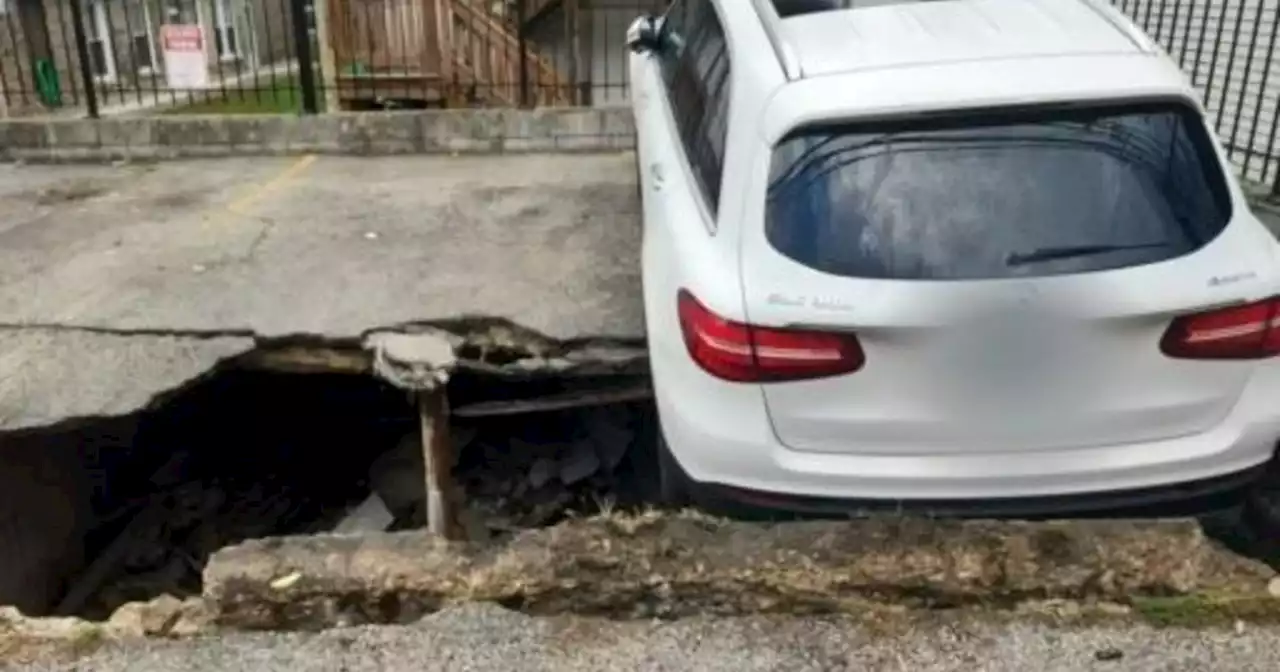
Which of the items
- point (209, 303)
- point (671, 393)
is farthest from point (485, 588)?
point (209, 303)

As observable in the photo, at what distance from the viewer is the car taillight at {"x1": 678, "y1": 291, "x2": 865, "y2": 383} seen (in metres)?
2.66

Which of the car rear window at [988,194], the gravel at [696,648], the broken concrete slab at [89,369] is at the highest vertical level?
the car rear window at [988,194]

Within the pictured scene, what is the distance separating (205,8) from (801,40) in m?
13.1

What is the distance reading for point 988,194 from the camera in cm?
270

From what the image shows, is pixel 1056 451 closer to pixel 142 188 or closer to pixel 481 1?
pixel 142 188

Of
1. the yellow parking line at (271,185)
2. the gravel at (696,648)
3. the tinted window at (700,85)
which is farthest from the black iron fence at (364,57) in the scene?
the gravel at (696,648)

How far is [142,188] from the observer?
6.80 meters

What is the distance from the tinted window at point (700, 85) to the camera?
126 inches

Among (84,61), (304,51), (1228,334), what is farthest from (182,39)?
(1228,334)

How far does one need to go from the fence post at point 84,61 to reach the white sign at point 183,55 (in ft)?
1.91

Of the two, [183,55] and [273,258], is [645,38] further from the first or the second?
[183,55]

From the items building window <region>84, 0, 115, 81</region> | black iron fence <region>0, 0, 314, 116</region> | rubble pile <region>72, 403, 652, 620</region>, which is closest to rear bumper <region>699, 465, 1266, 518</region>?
rubble pile <region>72, 403, 652, 620</region>

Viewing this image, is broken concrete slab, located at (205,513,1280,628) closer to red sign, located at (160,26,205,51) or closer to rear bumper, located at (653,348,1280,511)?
rear bumper, located at (653,348,1280,511)

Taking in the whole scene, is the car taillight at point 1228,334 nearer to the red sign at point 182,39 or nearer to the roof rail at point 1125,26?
the roof rail at point 1125,26
